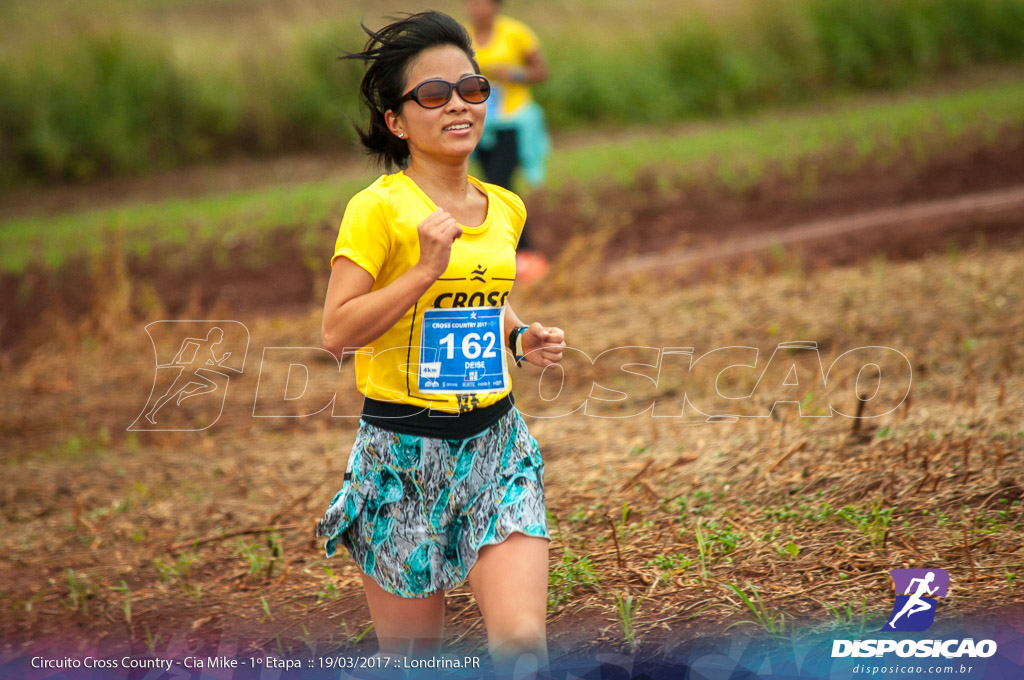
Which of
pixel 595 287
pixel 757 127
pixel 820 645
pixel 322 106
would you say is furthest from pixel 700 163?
pixel 820 645

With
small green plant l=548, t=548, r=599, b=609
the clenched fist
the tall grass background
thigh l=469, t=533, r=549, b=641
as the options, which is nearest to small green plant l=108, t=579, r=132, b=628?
small green plant l=548, t=548, r=599, b=609

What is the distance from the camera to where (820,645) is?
103 inches

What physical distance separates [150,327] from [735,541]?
509 cm

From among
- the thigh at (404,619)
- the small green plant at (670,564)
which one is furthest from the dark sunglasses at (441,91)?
the small green plant at (670,564)

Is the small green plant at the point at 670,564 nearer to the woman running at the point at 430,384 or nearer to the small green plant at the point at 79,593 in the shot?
the woman running at the point at 430,384

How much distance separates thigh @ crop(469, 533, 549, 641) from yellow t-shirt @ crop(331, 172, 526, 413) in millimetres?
346

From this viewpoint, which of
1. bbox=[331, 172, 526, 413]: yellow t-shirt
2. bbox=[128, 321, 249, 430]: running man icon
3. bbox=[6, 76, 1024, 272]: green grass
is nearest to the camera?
bbox=[331, 172, 526, 413]: yellow t-shirt

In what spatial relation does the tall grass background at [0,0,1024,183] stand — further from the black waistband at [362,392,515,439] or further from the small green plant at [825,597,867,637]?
the small green plant at [825,597,867,637]

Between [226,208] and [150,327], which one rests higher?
[226,208]

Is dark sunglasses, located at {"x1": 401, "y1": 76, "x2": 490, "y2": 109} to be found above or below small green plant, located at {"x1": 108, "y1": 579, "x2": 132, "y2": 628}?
above

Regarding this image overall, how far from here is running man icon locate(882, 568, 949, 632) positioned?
8.68 ft

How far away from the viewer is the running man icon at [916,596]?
2645 millimetres

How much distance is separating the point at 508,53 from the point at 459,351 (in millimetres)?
4993

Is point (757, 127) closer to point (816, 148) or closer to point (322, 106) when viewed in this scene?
point (816, 148)
